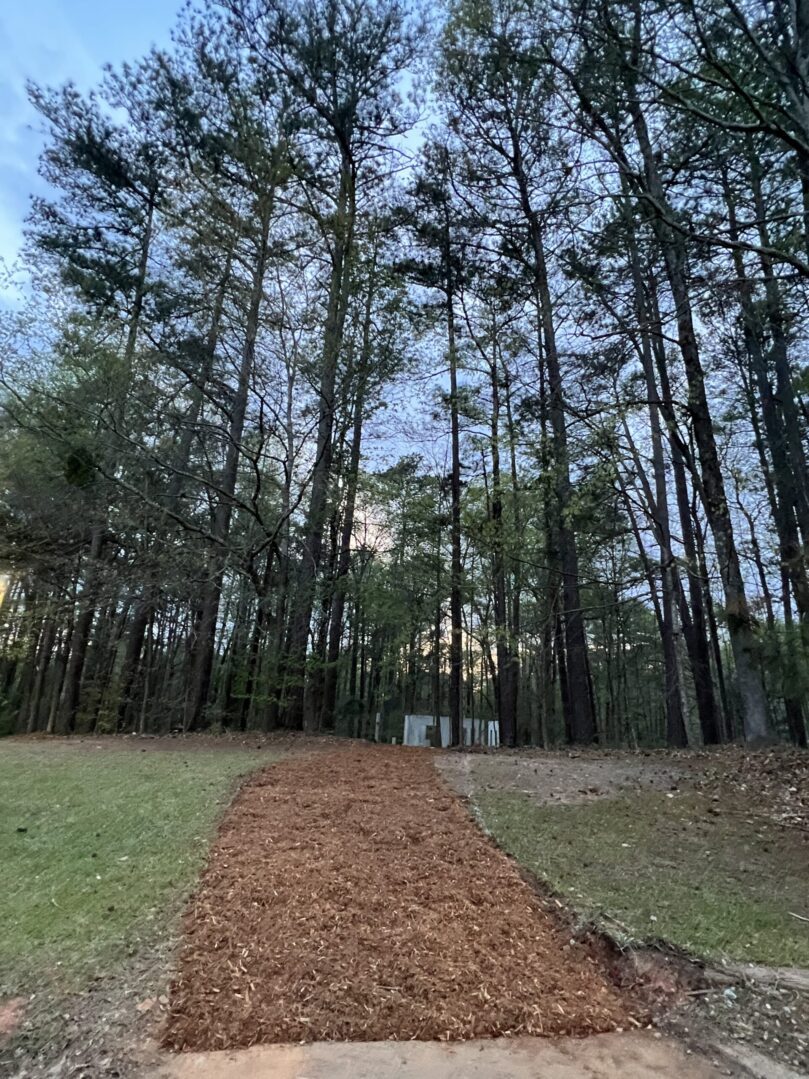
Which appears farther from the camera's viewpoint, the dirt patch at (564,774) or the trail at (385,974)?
the dirt patch at (564,774)

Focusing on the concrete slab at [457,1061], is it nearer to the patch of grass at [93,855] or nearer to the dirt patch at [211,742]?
the patch of grass at [93,855]

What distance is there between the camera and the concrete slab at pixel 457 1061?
205cm

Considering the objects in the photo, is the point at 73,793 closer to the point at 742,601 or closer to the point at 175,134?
the point at 742,601

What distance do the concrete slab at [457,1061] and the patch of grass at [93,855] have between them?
0.86 m

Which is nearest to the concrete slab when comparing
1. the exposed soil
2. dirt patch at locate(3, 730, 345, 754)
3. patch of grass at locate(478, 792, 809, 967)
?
patch of grass at locate(478, 792, 809, 967)

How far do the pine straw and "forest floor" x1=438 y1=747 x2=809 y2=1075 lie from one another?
0.33 m

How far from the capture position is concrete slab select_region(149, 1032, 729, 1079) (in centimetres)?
205

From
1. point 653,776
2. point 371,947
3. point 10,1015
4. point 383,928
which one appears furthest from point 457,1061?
point 653,776

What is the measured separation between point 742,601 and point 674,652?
532cm

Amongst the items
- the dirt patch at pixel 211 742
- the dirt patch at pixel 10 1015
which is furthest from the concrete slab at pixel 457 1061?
the dirt patch at pixel 211 742

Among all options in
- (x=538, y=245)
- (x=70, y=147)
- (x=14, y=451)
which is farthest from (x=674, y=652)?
(x=70, y=147)

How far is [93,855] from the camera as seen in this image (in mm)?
4035

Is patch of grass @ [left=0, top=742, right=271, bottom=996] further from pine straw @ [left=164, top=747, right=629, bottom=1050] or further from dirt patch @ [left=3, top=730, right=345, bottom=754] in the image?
dirt patch @ [left=3, top=730, right=345, bottom=754]

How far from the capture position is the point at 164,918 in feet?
10.2
